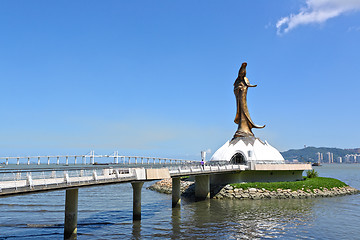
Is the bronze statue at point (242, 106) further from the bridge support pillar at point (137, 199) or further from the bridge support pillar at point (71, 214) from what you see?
the bridge support pillar at point (71, 214)

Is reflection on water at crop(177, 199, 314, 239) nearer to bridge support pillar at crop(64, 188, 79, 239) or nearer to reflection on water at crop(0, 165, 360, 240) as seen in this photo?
reflection on water at crop(0, 165, 360, 240)

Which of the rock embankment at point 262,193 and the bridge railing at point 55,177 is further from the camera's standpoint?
the rock embankment at point 262,193

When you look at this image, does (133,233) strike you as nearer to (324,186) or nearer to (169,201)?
(169,201)

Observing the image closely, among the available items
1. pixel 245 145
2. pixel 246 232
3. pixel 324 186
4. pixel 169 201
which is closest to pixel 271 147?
pixel 245 145

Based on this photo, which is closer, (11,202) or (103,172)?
(103,172)

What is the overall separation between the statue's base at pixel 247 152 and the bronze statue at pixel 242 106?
2529mm

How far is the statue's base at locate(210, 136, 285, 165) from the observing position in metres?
51.4

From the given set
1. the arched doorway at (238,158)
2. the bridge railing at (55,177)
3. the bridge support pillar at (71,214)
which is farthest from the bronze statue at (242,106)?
the bridge support pillar at (71,214)

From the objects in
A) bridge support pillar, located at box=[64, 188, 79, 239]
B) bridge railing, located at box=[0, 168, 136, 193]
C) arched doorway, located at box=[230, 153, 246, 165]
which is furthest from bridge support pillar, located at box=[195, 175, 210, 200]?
bridge support pillar, located at box=[64, 188, 79, 239]

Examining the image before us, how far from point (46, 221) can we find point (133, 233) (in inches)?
433

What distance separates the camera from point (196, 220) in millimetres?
31000

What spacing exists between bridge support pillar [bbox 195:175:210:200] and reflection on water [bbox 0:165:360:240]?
6.34ft

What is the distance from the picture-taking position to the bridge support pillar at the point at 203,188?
4493cm

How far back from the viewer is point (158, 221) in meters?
30.6
